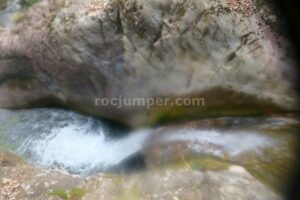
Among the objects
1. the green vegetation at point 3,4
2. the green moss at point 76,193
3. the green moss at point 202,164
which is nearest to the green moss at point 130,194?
the green moss at point 76,193

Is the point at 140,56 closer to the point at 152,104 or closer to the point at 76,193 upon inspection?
the point at 152,104

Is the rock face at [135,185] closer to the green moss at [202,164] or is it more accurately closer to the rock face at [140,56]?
the green moss at [202,164]

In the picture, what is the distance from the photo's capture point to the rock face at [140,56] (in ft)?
23.0

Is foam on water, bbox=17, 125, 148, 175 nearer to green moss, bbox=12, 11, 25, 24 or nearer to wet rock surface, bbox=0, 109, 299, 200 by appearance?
wet rock surface, bbox=0, 109, 299, 200

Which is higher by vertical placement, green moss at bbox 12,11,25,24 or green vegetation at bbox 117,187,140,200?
green moss at bbox 12,11,25,24

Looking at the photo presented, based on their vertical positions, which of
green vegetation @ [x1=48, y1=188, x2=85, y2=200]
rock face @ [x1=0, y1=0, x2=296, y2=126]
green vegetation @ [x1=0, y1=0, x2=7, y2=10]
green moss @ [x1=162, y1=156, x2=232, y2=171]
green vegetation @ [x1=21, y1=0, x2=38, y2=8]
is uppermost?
green vegetation @ [x1=0, y1=0, x2=7, y2=10]

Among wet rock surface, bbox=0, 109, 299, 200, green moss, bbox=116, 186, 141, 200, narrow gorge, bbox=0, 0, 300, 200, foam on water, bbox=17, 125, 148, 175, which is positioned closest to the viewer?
wet rock surface, bbox=0, 109, 299, 200

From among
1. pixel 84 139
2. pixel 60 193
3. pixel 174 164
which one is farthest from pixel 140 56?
pixel 60 193

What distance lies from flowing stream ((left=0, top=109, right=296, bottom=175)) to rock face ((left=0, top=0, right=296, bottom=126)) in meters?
0.40

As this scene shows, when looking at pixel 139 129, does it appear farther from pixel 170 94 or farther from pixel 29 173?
pixel 29 173

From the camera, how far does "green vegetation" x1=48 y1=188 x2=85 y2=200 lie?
21.1ft

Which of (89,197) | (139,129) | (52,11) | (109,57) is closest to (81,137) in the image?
(139,129)

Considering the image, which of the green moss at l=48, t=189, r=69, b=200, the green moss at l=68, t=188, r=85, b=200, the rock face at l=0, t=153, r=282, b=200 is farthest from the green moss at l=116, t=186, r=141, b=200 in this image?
the green moss at l=48, t=189, r=69, b=200

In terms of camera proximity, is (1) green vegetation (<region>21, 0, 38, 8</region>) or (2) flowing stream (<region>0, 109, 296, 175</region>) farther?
(1) green vegetation (<region>21, 0, 38, 8</region>)
